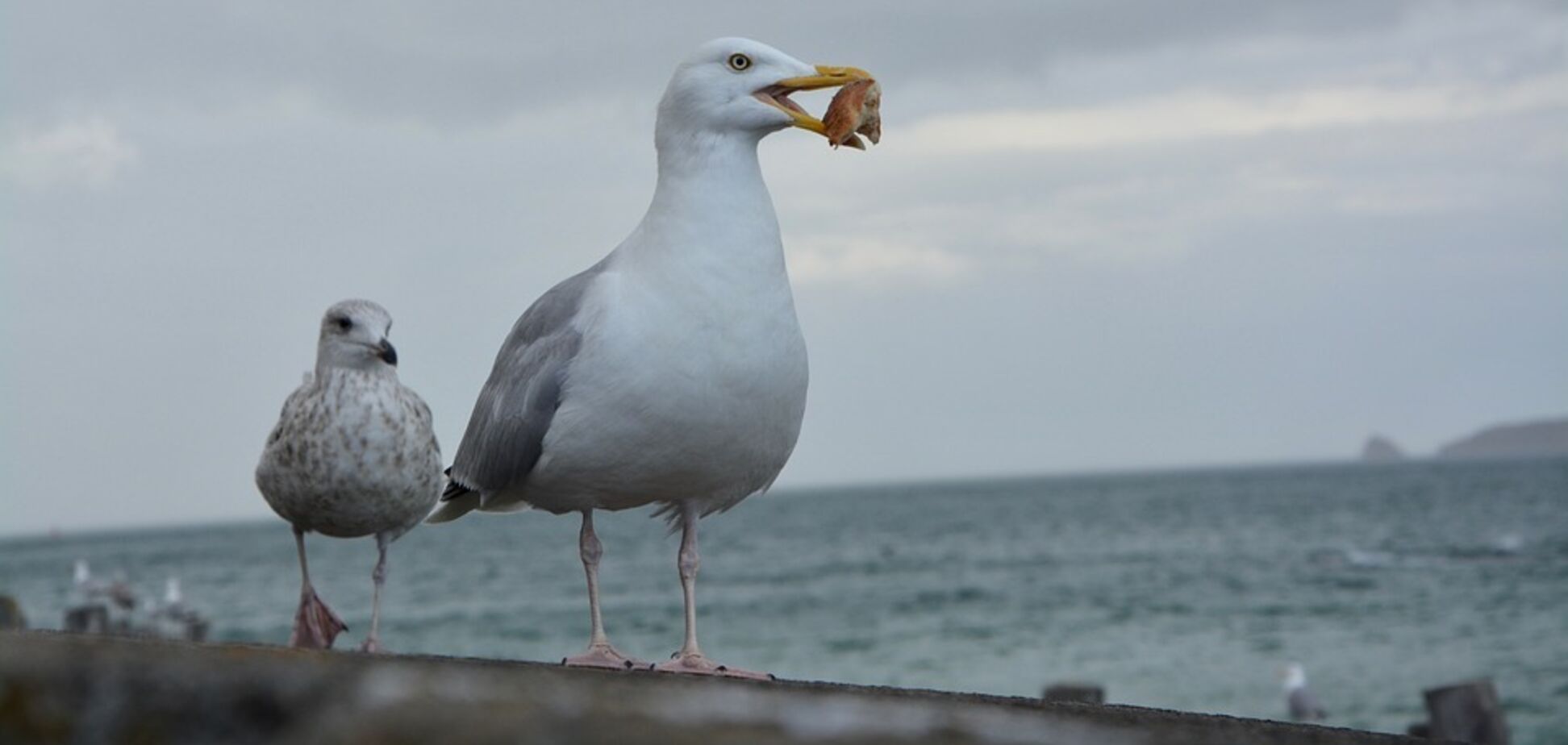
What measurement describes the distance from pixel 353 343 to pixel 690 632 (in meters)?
1.48

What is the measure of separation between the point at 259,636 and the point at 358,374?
104 feet

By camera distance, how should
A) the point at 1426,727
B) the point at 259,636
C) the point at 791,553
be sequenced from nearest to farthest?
the point at 1426,727 < the point at 259,636 < the point at 791,553

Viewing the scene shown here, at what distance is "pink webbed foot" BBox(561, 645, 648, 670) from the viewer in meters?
3.93

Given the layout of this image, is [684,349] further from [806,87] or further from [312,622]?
[312,622]

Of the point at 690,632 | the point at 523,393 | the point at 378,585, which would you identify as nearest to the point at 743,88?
the point at 523,393

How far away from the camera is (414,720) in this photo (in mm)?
1388

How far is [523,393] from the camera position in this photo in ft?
14.5

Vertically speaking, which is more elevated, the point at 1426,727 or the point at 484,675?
the point at 484,675

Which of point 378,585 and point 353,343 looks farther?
point 378,585

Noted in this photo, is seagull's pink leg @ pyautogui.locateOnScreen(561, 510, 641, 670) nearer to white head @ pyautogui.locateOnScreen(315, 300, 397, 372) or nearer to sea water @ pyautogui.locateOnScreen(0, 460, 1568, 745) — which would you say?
white head @ pyautogui.locateOnScreen(315, 300, 397, 372)

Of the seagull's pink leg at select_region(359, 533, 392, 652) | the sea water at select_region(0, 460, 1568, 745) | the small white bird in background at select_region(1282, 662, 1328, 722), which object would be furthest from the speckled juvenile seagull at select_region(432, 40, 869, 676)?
the small white bird in background at select_region(1282, 662, 1328, 722)

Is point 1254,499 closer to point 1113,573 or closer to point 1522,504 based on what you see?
point 1522,504

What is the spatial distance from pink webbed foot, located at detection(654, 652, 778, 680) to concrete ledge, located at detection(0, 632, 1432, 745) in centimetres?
221

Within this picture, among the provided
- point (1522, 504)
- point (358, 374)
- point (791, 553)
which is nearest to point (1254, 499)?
point (1522, 504)
